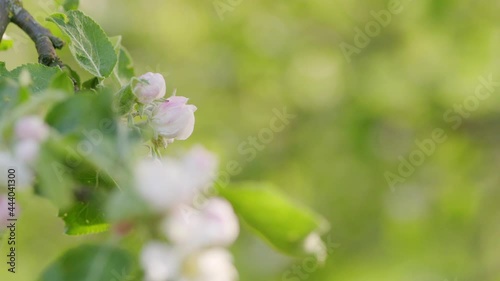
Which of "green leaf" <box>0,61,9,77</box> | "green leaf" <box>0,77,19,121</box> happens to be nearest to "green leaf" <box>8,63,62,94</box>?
"green leaf" <box>0,61,9,77</box>

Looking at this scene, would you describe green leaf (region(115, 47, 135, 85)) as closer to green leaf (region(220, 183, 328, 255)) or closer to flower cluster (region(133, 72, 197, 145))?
flower cluster (region(133, 72, 197, 145))

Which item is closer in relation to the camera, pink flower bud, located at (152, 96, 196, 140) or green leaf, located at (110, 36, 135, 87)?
pink flower bud, located at (152, 96, 196, 140)

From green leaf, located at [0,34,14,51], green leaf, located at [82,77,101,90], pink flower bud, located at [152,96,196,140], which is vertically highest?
pink flower bud, located at [152,96,196,140]

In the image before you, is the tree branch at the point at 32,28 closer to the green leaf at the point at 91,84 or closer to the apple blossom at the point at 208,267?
the green leaf at the point at 91,84

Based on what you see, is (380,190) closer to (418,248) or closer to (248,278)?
(418,248)

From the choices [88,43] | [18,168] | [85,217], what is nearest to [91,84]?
[88,43]

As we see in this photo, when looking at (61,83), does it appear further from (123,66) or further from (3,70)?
(123,66)
